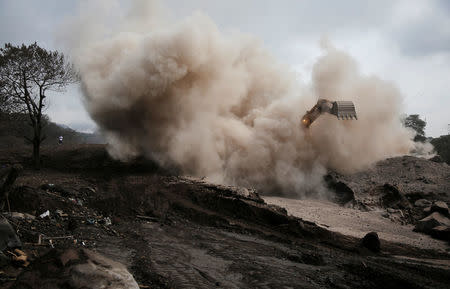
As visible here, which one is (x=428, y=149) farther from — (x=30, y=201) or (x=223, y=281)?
(x=30, y=201)

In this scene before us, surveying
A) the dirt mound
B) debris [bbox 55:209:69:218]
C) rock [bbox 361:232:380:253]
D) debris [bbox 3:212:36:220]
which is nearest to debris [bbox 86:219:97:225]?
debris [bbox 55:209:69:218]

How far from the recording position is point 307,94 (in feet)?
56.2

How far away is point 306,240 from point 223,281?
141 inches

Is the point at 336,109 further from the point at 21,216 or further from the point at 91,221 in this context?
the point at 21,216

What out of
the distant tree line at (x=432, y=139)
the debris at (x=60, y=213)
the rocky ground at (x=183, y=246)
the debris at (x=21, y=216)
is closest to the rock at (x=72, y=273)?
the rocky ground at (x=183, y=246)

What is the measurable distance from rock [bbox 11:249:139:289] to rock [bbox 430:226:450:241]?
31.7 ft

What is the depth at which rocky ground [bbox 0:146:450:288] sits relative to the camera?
146 inches

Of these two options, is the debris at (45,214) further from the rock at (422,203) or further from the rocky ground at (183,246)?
the rock at (422,203)

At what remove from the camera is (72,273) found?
10.5 feet

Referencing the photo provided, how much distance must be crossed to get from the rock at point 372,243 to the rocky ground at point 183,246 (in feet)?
0.09

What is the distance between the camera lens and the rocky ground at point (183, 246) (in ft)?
12.2

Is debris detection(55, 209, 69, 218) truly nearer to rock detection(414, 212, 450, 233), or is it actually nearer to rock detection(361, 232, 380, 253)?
rock detection(361, 232, 380, 253)

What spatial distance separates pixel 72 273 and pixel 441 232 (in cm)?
1037

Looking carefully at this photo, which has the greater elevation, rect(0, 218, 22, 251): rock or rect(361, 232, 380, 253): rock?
rect(0, 218, 22, 251): rock
